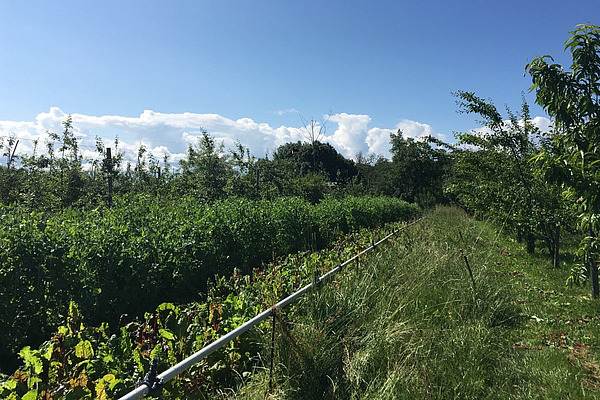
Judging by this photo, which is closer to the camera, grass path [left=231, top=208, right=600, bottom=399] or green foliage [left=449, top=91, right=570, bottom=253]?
grass path [left=231, top=208, right=600, bottom=399]

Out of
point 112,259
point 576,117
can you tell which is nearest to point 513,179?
point 576,117

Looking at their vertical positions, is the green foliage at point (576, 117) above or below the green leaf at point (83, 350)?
above

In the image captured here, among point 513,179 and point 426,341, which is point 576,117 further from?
point 513,179

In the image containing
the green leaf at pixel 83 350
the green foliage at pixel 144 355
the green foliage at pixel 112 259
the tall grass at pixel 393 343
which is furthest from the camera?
the green foliage at pixel 112 259

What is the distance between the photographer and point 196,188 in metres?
12.5

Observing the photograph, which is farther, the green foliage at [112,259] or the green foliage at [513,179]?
the green foliage at [513,179]

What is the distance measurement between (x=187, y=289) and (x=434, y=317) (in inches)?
134

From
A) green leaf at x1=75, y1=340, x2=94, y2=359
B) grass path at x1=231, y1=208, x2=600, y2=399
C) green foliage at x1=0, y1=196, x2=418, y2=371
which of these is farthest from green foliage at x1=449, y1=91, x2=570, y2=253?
green leaf at x1=75, y1=340, x2=94, y2=359

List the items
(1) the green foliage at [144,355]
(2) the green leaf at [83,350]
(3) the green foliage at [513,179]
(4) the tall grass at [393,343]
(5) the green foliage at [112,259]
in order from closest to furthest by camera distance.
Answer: (1) the green foliage at [144,355], (2) the green leaf at [83,350], (4) the tall grass at [393,343], (5) the green foliage at [112,259], (3) the green foliage at [513,179]

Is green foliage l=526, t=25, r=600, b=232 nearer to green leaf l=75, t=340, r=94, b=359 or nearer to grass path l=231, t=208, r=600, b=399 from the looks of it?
grass path l=231, t=208, r=600, b=399

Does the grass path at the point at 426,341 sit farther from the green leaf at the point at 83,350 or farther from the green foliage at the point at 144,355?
the green leaf at the point at 83,350

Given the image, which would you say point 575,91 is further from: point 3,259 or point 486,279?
point 3,259

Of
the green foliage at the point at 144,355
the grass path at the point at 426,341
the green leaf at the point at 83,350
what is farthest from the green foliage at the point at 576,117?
the green leaf at the point at 83,350

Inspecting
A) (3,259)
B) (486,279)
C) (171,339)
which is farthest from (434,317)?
(3,259)
